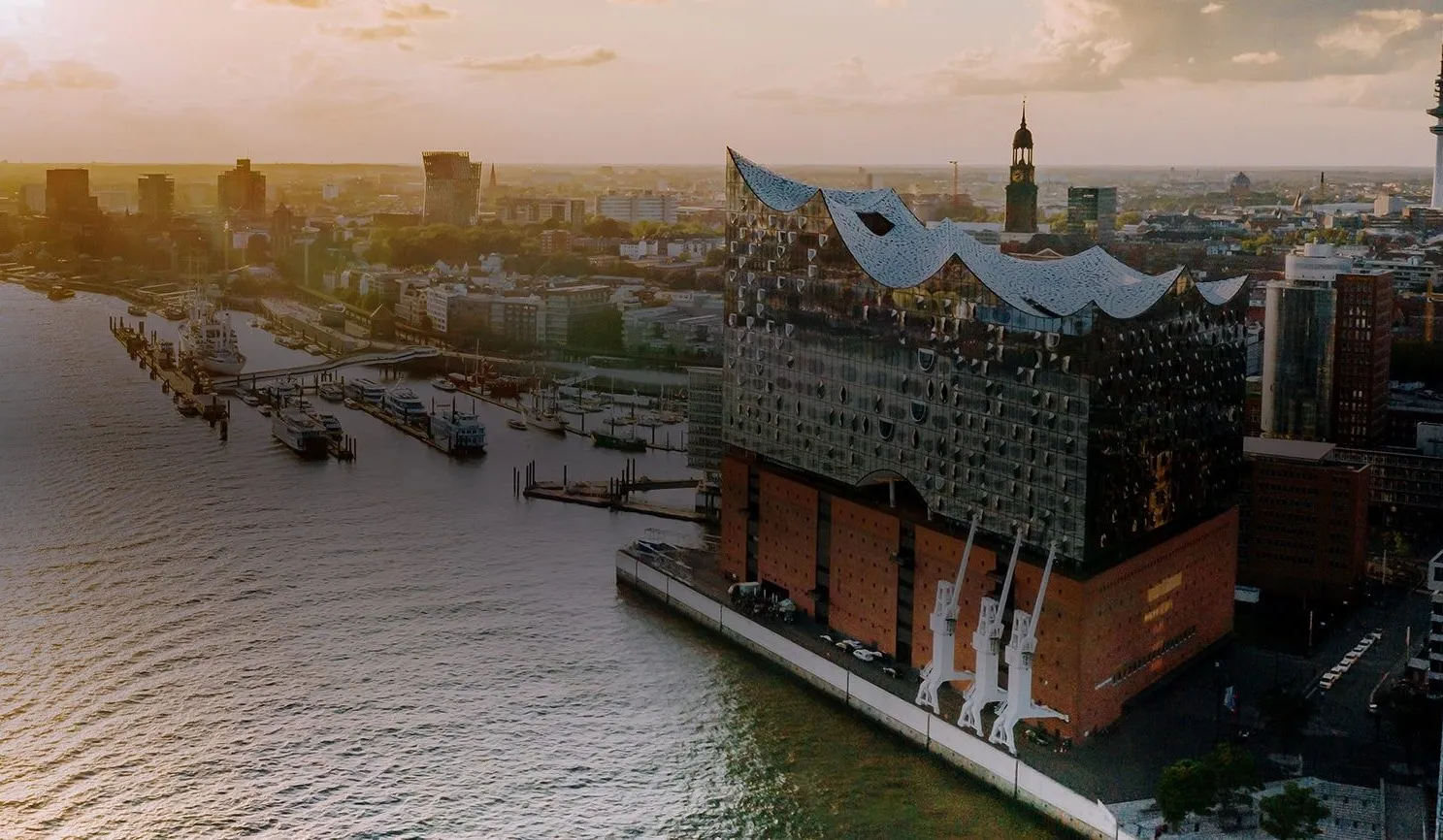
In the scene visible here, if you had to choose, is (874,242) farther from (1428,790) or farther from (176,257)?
(176,257)

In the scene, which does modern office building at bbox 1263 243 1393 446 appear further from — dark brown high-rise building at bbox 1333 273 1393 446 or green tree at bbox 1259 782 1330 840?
green tree at bbox 1259 782 1330 840

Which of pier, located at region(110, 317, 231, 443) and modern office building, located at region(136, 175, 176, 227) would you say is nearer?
pier, located at region(110, 317, 231, 443)

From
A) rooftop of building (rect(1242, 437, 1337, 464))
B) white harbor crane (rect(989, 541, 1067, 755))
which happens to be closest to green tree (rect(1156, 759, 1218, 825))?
white harbor crane (rect(989, 541, 1067, 755))

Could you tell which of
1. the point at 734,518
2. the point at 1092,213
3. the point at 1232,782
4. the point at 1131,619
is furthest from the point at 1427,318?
the point at 1232,782

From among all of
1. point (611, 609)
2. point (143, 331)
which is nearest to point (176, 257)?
point (143, 331)

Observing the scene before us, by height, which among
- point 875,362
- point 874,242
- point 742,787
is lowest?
point 742,787

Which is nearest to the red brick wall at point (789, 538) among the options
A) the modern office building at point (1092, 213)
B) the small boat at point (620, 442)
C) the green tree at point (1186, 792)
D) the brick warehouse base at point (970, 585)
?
the brick warehouse base at point (970, 585)
